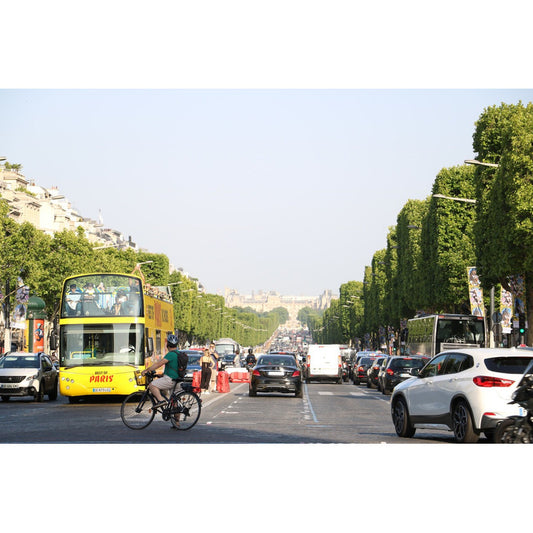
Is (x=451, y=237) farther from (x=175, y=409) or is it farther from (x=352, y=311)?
(x=352, y=311)

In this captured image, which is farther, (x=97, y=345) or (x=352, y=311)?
(x=352, y=311)

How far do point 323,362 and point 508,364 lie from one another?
4461cm

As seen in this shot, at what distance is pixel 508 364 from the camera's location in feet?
60.4

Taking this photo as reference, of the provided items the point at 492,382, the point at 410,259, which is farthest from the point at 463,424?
the point at 410,259

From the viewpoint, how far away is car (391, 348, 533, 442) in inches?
709

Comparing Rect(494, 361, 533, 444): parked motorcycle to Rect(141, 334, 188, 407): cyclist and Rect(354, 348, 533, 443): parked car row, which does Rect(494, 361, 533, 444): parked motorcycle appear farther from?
Rect(141, 334, 188, 407): cyclist

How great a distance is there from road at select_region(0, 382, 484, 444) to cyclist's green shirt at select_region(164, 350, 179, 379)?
1.12 meters

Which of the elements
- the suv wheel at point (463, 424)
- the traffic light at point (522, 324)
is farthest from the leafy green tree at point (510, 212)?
the suv wheel at point (463, 424)

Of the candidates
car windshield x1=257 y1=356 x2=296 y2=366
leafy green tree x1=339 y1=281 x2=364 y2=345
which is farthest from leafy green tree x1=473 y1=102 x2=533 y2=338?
leafy green tree x1=339 y1=281 x2=364 y2=345

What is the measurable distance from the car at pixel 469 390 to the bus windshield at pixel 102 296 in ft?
46.7
